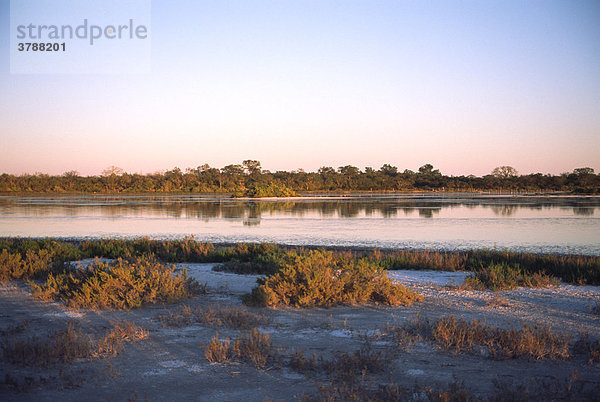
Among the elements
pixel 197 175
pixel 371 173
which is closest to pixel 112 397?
pixel 197 175

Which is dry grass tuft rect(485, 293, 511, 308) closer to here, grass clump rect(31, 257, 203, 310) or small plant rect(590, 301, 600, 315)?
small plant rect(590, 301, 600, 315)

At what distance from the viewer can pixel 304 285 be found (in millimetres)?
8211

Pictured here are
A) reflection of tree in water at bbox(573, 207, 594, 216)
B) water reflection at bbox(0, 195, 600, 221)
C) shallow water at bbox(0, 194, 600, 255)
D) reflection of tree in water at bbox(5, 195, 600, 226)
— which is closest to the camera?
shallow water at bbox(0, 194, 600, 255)

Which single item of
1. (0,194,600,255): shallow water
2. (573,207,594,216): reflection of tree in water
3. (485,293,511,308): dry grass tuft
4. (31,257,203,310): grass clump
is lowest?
(0,194,600,255): shallow water

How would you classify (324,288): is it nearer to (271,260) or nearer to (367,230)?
(271,260)

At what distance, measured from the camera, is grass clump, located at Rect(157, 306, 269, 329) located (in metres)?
6.84

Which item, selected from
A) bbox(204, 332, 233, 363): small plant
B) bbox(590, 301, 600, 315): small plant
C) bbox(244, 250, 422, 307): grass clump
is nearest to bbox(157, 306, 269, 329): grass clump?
bbox(244, 250, 422, 307): grass clump

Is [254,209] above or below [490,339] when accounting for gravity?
above

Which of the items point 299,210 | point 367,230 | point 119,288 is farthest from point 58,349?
point 299,210

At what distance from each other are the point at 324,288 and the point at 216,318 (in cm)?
205

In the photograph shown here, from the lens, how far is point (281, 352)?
570 centimetres

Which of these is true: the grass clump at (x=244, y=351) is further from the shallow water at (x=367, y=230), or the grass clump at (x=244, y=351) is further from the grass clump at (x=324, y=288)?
the shallow water at (x=367, y=230)

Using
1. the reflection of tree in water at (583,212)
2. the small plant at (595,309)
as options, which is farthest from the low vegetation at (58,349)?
the reflection of tree in water at (583,212)

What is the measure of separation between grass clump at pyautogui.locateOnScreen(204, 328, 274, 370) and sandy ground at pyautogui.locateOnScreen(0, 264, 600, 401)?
0.10 meters
